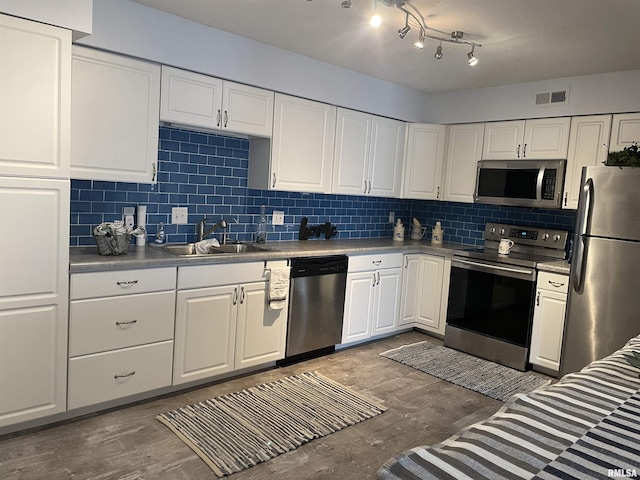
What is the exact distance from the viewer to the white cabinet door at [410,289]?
15.5 ft

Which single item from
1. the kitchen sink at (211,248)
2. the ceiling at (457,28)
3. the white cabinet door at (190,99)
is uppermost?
the ceiling at (457,28)

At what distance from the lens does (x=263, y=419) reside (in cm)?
290

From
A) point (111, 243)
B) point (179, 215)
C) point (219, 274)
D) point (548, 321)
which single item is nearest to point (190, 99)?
point (179, 215)

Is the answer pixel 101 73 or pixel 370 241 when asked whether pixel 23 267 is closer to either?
pixel 101 73

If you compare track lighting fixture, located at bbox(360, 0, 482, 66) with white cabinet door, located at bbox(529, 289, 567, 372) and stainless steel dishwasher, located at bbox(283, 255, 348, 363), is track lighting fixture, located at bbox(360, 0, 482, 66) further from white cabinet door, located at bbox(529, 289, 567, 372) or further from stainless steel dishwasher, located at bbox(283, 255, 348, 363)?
white cabinet door, located at bbox(529, 289, 567, 372)

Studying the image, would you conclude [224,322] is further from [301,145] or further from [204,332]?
[301,145]

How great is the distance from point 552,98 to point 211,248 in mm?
3133

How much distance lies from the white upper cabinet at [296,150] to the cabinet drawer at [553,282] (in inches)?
75.5

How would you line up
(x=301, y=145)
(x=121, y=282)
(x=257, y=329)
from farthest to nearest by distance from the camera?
(x=301, y=145) < (x=257, y=329) < (x=121, y=282)

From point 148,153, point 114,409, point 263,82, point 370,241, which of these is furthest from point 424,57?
point 114,409

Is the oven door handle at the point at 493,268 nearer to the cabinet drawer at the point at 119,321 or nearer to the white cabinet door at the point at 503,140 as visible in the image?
the white cabinet door at the point at 503,140

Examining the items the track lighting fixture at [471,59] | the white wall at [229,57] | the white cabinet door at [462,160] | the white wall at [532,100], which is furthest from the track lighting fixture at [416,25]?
the white cabinet door at [462,160]

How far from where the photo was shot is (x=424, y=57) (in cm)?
372

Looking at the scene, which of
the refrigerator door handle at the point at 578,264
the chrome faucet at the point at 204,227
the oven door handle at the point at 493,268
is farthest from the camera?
the oven door handle at the point at 493,268
